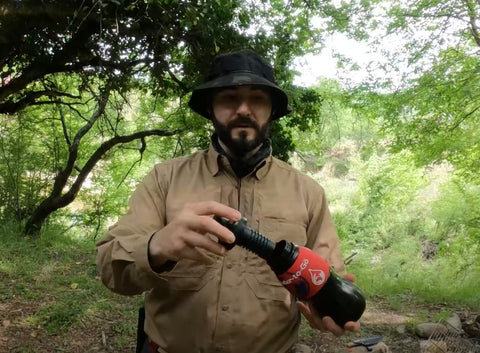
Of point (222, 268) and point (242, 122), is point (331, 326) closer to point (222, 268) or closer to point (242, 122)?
point (222, 268)

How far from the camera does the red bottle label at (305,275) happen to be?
1396mm

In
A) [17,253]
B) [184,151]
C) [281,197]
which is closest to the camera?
[281,197]

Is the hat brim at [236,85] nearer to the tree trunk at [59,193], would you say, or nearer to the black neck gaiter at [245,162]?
the black neck gaiter at [245,162]

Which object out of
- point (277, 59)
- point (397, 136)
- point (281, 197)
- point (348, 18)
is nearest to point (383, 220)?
point (397, 136)

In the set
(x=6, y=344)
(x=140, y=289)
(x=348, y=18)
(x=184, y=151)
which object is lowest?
(x=6, y=344)

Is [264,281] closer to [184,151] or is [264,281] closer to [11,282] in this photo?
[11,282]

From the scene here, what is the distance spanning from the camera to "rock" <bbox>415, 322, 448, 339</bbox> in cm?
622

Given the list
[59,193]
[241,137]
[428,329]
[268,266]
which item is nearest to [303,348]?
[428,329]

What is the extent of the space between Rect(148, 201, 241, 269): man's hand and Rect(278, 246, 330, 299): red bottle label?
0.89 ft

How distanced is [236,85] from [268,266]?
842 millimetres

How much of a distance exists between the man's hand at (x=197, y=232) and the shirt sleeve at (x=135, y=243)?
14 cm

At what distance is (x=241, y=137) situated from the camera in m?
1.91

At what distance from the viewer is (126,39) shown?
17.5 ft

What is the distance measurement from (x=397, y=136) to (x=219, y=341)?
8.28 metres
